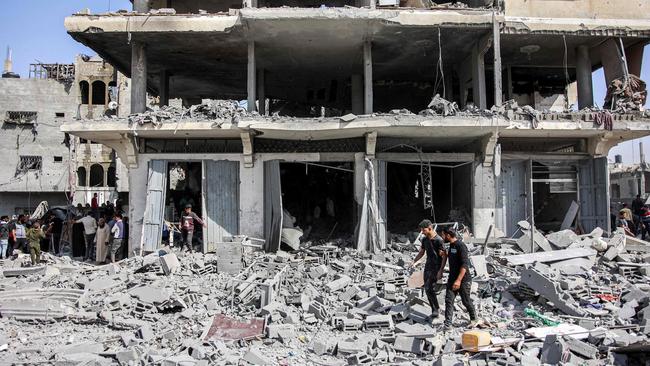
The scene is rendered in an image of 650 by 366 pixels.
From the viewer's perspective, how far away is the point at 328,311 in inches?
320

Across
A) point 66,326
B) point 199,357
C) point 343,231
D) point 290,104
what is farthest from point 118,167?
point 199,357

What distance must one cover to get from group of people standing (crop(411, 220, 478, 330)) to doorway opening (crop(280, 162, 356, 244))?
7.48 m

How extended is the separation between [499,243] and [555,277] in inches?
123

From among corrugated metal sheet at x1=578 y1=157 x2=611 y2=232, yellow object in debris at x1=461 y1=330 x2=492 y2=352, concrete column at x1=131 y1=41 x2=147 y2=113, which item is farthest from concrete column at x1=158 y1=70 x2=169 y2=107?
corrugated metal sheet at x1=578 y1=157 x2=611 y2=232

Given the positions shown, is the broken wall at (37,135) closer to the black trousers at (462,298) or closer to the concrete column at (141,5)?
the concrete column at (141,5)

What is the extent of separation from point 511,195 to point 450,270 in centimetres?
707

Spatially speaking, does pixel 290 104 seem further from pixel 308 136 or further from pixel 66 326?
pixel 66 326

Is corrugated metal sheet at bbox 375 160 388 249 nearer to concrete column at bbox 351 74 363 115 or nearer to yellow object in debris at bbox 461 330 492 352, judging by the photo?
concrete column at bbox 351 74 363 115

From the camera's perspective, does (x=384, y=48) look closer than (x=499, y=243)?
No

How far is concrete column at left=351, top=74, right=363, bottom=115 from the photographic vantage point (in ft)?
49.9

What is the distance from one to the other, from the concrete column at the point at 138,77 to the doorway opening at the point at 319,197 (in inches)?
200

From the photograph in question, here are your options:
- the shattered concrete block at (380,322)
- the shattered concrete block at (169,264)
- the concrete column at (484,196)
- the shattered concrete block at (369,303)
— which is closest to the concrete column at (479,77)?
the concrete column at (484,196)

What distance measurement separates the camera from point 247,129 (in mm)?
11867

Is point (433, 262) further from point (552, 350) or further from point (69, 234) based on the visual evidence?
point (69, 234)
